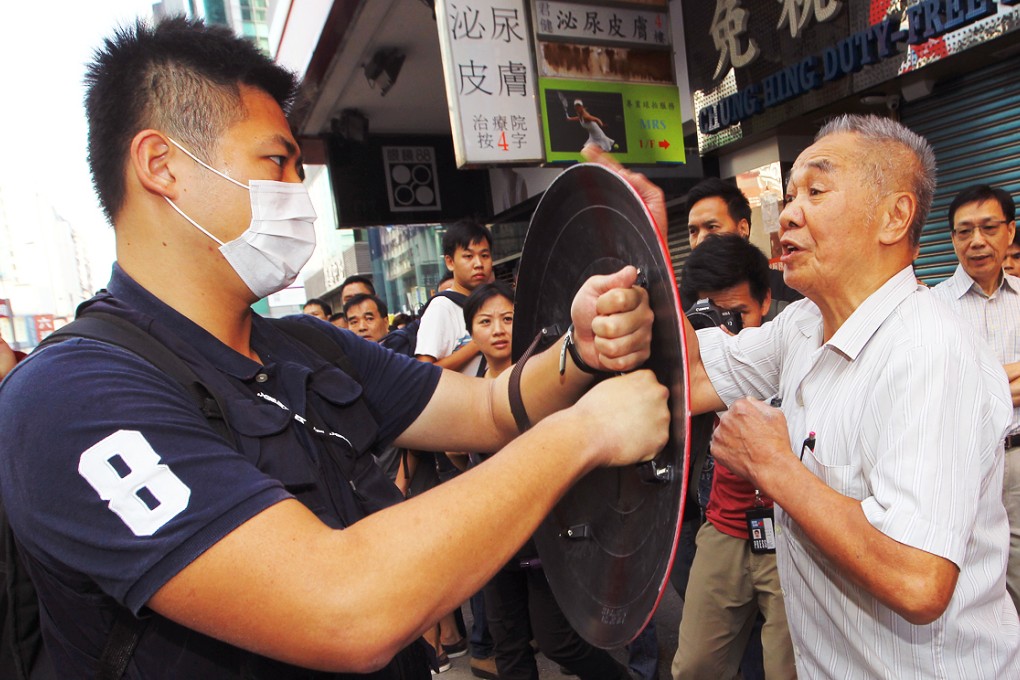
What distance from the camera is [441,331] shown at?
4.68 metres

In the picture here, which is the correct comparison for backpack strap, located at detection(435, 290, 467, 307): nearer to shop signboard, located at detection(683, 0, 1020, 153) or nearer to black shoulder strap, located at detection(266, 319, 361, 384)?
black shoulder strap, located at detection(266, 319, 361, 384)

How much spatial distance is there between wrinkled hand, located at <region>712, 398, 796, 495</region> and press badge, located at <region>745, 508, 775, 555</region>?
3.30 feet

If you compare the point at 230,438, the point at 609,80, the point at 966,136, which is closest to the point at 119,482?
the point at 230,438

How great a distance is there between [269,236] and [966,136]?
5704mm

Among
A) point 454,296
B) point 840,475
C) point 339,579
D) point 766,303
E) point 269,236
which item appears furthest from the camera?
point 454,296

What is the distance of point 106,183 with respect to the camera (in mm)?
1305

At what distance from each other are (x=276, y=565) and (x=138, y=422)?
0.94ft

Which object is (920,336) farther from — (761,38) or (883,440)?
(761,38)

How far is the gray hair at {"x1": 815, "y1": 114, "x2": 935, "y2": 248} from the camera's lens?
174cm

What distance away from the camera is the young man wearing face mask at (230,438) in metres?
0.90

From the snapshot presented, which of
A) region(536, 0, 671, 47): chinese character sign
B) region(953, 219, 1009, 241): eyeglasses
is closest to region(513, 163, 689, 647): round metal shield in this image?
region(953, 219, 1009, 241): eyeglasses

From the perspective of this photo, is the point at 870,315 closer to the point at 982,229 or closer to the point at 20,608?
the point at 20,608

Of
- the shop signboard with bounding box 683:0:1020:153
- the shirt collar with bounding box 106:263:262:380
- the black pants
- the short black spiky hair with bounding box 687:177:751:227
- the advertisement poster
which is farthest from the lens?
the advertisement poster

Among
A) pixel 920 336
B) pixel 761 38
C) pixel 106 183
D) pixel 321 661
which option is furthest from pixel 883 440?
pixel 761 38
